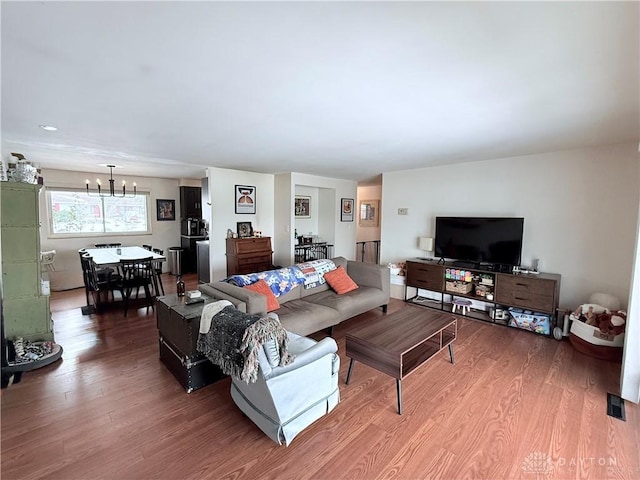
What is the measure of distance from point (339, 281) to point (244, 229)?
264cm

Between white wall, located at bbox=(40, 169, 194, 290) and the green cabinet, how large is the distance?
3304 millimetres

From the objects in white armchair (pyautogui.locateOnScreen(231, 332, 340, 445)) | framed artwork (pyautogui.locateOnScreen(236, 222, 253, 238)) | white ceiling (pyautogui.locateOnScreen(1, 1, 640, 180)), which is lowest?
white armchair (pyautogui.locateOnScreen(231, 332, 340, 445))

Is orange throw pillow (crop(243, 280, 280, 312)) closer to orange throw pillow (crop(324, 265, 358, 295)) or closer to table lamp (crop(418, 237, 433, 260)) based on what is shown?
orange throw pillow (crop(324, 265, 358, 295))

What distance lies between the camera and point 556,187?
12.7 ft

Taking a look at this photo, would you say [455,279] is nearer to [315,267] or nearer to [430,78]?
[315,267]

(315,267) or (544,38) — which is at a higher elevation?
(544,38)

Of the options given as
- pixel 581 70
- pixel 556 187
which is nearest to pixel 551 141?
pixel 556 187

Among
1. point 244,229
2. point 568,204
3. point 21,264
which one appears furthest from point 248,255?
point 568,204

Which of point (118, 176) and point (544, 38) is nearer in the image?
point (544, 38)

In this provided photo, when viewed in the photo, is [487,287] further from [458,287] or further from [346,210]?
[346,210]

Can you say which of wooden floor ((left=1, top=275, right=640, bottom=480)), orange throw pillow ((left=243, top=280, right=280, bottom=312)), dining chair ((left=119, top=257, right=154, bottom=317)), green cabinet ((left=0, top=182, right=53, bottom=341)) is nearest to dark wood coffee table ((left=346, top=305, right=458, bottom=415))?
wooden floor ((left=1, top=275, right=640, bottom=480))

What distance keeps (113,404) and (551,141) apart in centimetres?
498

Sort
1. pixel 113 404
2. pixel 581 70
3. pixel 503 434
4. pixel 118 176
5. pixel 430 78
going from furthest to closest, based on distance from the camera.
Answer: pixel 118 176 → pixel 113 404 → pixel 503 434 → pixel 430 78 → pixel 581 70

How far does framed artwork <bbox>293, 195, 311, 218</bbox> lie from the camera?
24.0 ft
